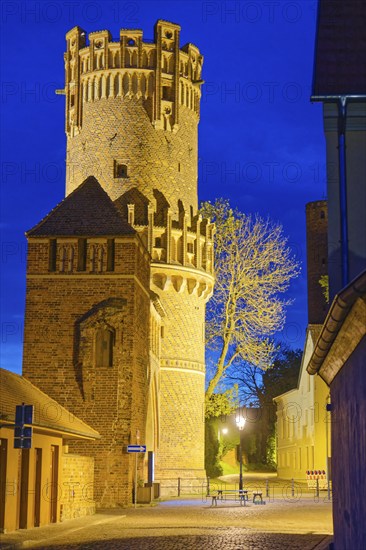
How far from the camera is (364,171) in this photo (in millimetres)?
14070

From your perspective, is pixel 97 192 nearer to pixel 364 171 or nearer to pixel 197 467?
pixel 197 467

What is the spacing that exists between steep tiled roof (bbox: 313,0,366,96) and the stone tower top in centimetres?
3073

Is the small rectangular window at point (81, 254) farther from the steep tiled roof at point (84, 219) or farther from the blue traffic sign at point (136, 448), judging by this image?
the blue traffic sign at point (136, 448)

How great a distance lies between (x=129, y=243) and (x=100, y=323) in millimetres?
2871

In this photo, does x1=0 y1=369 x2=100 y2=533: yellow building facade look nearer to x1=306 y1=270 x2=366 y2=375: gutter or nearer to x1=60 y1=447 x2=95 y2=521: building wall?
x1=60 y1=447 x2=95 y2=521: building wall

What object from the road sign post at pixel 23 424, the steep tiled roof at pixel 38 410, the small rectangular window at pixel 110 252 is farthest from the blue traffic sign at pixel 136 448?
the road sign post at pixel 23 424

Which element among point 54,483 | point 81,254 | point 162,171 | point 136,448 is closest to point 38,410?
point 54,483

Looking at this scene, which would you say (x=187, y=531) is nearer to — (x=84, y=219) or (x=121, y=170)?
(x=84, y=219)

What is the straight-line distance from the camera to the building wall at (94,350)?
3070 centimetres

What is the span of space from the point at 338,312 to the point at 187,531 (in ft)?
44.1

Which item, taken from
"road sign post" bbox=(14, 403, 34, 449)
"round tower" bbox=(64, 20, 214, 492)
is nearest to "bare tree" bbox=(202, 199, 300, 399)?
"round tower" bbox=(64, 20, 214, 492)

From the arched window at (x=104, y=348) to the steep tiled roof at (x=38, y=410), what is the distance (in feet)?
7.64

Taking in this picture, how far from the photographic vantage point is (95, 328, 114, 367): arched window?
104ft

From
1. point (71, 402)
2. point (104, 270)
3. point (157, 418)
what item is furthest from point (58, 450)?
point (157, 418)
